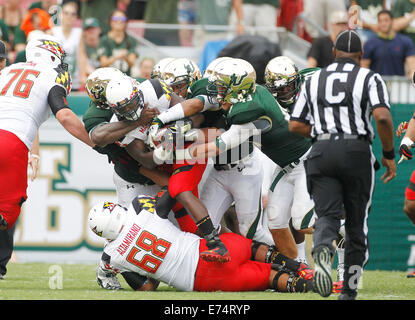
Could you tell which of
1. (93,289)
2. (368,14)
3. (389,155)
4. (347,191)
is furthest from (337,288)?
(368,14)

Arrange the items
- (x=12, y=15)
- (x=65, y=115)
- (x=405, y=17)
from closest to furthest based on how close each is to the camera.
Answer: (x=65, y=115)
(x=12, y=15)
(x=405, y=17)

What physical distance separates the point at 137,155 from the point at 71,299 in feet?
4.80

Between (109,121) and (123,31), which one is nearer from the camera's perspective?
(109,121)

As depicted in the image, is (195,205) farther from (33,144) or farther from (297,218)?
(33,144)

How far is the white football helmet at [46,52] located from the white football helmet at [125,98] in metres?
0.94

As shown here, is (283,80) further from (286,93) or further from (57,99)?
(57,99)

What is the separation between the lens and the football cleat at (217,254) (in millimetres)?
6668

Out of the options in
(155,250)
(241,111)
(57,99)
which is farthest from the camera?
(57,99)

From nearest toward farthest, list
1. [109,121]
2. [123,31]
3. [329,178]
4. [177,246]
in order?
1. [329,178]
2. [177,246]
3. [109,121]
4. [123,31]

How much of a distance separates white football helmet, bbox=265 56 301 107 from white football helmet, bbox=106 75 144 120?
4.53 feet

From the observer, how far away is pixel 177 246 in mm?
6812

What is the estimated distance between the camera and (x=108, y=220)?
6820 mm

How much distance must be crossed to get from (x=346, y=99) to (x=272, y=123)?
1.34 metres
